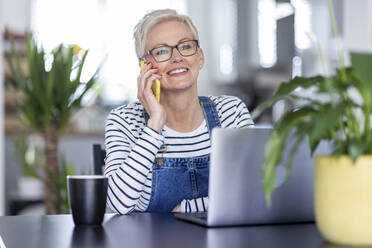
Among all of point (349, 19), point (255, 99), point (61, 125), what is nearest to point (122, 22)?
point (255, 99)

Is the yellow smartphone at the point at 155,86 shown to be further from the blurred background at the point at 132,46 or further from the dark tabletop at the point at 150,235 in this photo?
the blurred background at the point at 132,46

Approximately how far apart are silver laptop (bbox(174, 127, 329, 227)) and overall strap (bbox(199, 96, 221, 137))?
29.6 inches

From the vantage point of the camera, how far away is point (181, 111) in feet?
6.41

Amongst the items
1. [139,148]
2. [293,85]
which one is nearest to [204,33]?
[139,148]

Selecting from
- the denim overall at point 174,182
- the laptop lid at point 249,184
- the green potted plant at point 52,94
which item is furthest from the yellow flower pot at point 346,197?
the green potted plant at point 52,94

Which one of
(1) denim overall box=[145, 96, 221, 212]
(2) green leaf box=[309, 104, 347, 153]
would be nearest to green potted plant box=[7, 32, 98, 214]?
(1) denim overall box=[145, 96, 221, 212]

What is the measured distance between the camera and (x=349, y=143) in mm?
885

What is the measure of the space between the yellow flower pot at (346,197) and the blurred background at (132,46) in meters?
3.74

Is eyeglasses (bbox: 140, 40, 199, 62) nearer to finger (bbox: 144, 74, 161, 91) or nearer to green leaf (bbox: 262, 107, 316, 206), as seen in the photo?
finger (bbox: 144, 74, 161, 91)

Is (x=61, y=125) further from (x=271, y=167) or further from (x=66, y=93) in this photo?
(x=271, y=167)

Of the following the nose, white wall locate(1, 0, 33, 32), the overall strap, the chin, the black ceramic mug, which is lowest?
the black ceramic mug

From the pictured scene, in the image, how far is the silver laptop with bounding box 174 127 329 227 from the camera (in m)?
1.12

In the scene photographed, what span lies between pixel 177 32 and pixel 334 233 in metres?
1.17

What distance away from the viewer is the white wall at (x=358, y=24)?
11.8ft
